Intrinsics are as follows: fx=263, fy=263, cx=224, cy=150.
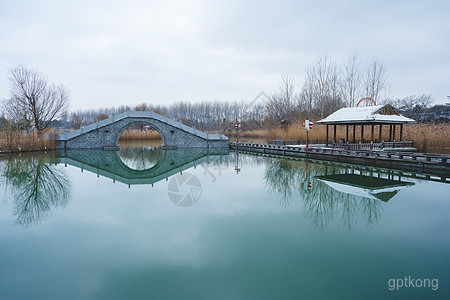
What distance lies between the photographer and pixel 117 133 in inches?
924

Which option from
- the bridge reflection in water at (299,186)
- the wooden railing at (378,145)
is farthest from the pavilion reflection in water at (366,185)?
the wooden railing at (378,145)

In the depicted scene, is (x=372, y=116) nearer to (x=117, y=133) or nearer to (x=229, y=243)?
(x=229, y=243)

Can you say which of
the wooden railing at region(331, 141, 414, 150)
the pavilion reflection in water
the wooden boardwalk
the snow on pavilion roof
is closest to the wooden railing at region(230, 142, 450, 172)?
the wooden boardwalk

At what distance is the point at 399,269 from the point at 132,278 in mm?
3868

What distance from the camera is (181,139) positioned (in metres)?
25.3

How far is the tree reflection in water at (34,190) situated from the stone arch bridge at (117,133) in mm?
9804

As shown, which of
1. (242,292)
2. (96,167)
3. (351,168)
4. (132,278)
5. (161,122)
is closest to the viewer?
(242,292)

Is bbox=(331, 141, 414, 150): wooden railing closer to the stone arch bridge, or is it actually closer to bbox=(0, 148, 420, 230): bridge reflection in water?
bbox=(0, 148, 420, 230): bridge reflection in water

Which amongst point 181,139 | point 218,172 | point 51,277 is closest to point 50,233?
point 51,277

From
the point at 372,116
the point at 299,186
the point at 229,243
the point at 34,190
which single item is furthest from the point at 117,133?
the point at 229,243

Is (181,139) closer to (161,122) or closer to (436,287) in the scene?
(161,122)

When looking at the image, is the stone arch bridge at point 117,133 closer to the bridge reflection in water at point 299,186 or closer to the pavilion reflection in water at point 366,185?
the bridge reflection in water at point 299,186

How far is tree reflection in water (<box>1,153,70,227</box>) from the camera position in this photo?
21.3ft

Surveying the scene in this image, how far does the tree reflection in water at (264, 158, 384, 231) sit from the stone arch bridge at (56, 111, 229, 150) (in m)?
15.0
